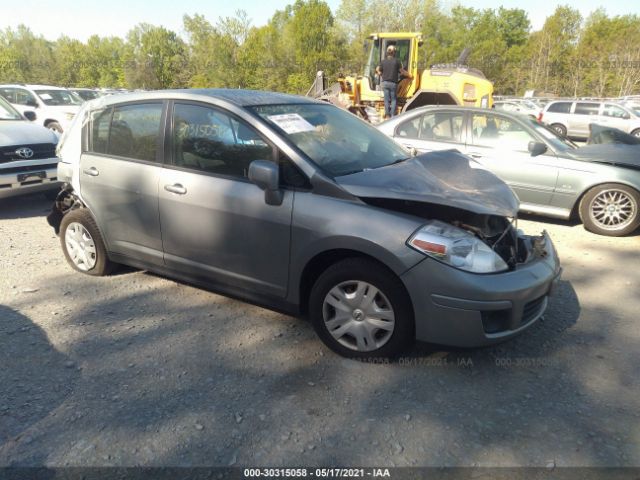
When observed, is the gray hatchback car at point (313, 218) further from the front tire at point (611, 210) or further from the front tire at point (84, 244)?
the front tire at point (611, 210)

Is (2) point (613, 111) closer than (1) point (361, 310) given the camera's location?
No

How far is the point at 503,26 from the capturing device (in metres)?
67.8

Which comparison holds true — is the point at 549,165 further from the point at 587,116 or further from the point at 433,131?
the point at 587,116

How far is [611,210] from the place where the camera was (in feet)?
19.1

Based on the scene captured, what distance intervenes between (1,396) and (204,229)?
156cm

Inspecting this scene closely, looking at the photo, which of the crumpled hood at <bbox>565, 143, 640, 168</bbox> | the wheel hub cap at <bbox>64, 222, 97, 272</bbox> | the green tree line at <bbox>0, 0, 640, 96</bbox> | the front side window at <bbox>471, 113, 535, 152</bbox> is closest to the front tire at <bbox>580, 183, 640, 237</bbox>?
the crumpled hood at <bbox>565, 143, 640, 168</bbox>

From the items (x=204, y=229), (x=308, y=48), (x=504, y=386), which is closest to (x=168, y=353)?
(x=204, y=229)

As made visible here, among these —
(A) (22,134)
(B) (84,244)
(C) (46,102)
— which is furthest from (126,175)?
(C) (46,102)

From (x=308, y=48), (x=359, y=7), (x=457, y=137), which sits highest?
(x=359, y=7)

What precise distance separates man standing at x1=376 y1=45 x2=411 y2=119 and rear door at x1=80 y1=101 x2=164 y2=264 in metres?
9.46

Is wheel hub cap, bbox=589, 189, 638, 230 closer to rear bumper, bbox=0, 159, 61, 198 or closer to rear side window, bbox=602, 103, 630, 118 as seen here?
rear bumper, bbox=0, 159, 61, 198

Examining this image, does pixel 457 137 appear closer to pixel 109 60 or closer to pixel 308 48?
pixel 308 48

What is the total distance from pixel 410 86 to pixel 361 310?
40.2 feet

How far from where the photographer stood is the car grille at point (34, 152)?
6350mm
